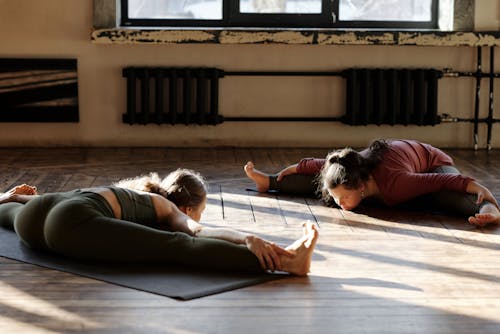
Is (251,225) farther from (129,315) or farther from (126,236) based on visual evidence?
(129,315)

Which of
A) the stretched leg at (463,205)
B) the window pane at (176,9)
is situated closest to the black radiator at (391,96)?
the window pane at (176,9)

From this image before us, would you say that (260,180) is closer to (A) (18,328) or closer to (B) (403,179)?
(B) (403,179)

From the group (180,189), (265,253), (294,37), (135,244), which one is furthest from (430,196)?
(294,37)

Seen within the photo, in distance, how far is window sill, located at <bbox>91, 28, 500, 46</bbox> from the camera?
239 inches

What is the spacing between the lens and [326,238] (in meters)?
3.47

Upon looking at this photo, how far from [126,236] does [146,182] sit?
0.43 metres

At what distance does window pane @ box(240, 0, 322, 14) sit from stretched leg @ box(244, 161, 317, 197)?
7.10 ft

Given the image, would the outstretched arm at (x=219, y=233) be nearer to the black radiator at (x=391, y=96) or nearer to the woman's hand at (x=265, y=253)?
the woman's hand at (x=265, y=253)

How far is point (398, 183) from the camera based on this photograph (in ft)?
13.0

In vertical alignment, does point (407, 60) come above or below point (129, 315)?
above

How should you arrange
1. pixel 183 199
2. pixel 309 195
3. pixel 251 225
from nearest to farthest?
pixel 183 199
pixel 251 225
pixel 309 195

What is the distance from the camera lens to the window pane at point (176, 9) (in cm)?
635

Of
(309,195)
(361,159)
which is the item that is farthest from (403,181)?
(309,195)

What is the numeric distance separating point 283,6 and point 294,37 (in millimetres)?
348
